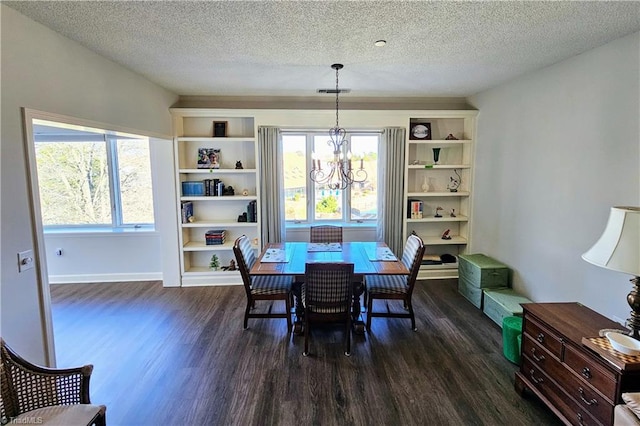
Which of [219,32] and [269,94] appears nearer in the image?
[219,32]

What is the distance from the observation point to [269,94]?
4719mm

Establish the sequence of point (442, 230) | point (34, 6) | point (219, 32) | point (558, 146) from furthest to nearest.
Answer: point (442, 230) → point (558, 146) → point (219, 32) → point (34, 6)

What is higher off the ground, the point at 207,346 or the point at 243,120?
the point at 243,120

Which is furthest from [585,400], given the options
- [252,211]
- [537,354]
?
[252,211]

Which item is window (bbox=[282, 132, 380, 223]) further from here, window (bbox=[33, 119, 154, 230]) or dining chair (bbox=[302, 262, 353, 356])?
dining chair (bbox=[302, 262, 353, 356])

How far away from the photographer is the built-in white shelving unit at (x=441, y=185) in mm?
5051

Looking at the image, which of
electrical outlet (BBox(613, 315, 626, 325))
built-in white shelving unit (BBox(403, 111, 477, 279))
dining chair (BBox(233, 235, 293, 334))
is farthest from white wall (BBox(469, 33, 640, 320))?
dining chair (BBox(233, 235, 293, 334))

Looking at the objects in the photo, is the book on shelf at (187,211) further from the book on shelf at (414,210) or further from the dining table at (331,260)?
the book on shelf at (414,210)

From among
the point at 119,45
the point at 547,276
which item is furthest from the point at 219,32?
the point at 547,276

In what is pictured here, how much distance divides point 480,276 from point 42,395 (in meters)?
4.08

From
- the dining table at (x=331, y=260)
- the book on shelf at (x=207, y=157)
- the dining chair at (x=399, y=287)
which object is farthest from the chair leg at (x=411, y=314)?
the book on shelf at (x=207, y=157)

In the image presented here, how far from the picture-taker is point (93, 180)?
5.09 metres

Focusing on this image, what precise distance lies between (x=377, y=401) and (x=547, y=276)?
7.32 feet

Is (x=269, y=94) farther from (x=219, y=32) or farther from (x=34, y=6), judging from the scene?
(x=34, y=6)
